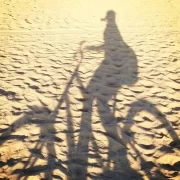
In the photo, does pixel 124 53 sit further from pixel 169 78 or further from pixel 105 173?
pixel 105 173

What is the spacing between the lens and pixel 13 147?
113 inches

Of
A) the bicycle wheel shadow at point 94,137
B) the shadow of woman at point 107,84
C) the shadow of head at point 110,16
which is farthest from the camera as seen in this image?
the shadow of head at point 110,16

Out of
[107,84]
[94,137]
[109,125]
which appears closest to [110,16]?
[107,84]

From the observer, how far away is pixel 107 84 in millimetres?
4141

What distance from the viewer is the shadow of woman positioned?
2.88 m

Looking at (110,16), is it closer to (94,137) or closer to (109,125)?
(109,125)

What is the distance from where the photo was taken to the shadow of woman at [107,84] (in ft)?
9.46

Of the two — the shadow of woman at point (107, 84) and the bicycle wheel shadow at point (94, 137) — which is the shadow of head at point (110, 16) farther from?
the bicycle wheel shadow at point (94, 137)

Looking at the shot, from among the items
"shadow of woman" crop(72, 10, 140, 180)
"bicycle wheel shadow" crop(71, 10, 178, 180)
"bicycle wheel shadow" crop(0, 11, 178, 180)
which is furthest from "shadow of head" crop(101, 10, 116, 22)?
"bicycle wheel shadow" crop(0, 11, 178, 180)

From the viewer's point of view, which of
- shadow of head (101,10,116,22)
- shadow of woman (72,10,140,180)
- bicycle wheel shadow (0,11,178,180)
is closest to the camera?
bicycle wheel shadow (0,11,178,180)

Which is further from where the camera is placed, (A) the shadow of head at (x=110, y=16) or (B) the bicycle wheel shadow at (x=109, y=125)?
(A) the shadow of head at (x=110, y=16)

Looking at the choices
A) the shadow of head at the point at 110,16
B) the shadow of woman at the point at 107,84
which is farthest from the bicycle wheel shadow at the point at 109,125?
the shadow of head at the point at 110,16

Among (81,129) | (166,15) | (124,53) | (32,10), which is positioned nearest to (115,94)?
(81,129)

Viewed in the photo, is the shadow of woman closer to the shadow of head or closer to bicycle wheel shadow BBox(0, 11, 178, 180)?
bicycle wheel shadow BBox(0, 11, 178, 180)
